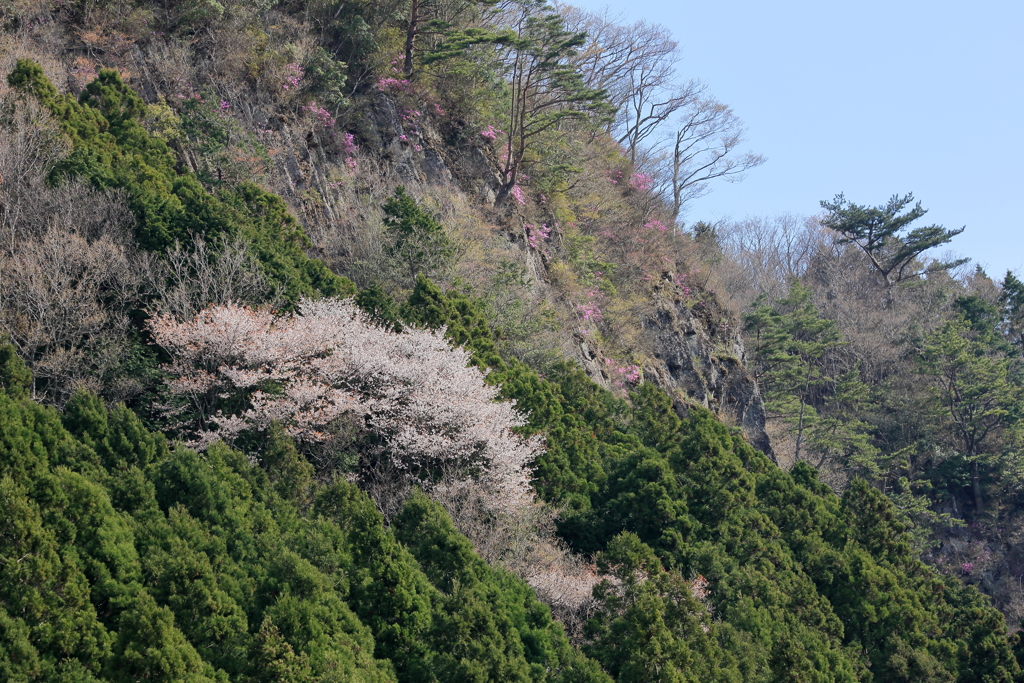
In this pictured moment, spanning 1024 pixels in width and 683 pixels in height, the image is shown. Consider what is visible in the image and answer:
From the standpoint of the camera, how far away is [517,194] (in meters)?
32.7

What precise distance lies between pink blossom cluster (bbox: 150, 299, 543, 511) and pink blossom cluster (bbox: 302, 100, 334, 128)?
12013 mm

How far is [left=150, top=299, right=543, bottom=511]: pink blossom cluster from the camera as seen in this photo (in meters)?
16.0

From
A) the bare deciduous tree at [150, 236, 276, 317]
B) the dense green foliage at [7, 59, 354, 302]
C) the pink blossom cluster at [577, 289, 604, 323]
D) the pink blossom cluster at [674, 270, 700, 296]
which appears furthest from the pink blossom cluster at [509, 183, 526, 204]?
the bare deciduous tree at [150, 236, 276, 317]

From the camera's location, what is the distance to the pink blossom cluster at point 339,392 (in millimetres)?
16047

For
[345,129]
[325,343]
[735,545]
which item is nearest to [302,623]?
[325,343]

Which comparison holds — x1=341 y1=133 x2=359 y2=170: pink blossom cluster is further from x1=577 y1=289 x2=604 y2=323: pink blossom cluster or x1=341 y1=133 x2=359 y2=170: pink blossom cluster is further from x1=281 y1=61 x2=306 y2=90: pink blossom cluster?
x1=577 y1=289 x2=604 y2=323: pink blossom cluster

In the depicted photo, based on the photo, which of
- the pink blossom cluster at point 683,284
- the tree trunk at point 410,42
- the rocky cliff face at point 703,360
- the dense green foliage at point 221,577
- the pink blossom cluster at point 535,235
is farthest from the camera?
the pink blossom cluster at point 683,284

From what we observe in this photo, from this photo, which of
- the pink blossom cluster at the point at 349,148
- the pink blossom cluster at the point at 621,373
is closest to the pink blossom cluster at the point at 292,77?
the pink blossom cluster at the point at 349,148

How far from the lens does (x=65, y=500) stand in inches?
399

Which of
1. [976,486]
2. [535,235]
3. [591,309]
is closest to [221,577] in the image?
[591,309]

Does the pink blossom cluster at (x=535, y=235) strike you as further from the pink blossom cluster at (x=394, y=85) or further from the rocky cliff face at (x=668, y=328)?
the pink blossom cluster at (x=394, y=85)

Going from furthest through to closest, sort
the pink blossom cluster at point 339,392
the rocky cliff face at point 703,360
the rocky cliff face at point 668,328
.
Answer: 1. the rocky cliff face at point 703,360
2. the rocky cliff face at point 668,328
3. the pink blossom cluster at point 339,392

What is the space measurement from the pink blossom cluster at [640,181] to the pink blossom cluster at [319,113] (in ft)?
55.5

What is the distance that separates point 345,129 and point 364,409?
15.0m
